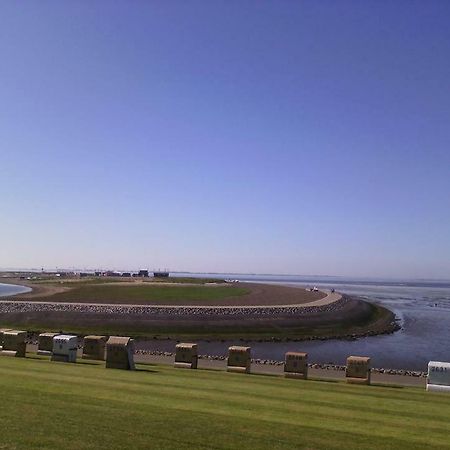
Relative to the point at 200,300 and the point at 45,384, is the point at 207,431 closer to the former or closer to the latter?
the point at 45,384

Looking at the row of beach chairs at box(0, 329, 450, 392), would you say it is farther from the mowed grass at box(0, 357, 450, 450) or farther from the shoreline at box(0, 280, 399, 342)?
the shoreline at box(0, 280, 399, 342)

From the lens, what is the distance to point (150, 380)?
13828mm

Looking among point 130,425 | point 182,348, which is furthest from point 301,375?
point 130,425

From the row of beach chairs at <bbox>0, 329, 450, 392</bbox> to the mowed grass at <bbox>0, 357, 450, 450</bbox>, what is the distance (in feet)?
6.67

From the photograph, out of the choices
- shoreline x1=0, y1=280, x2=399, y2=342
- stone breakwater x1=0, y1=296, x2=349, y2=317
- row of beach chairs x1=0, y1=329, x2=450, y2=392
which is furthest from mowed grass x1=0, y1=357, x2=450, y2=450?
stone breakwater x1=0, y1=296, x2=349, y2=317

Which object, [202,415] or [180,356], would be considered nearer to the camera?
[202,415]

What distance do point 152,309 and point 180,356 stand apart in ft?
111

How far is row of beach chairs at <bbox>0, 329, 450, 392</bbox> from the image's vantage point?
16.1m

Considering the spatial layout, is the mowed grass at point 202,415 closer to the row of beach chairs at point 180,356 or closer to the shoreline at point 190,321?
the row of beach chairs at point 180,356

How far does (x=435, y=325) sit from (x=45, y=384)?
56225mm

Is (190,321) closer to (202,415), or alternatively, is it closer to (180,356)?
(180,356)

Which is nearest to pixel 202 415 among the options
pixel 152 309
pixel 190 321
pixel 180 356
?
pixel 180 356

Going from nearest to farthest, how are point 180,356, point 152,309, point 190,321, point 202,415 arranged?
point 202,415, point 180,356, point 190,321, point 152,309

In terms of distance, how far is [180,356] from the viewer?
63.5 ft
